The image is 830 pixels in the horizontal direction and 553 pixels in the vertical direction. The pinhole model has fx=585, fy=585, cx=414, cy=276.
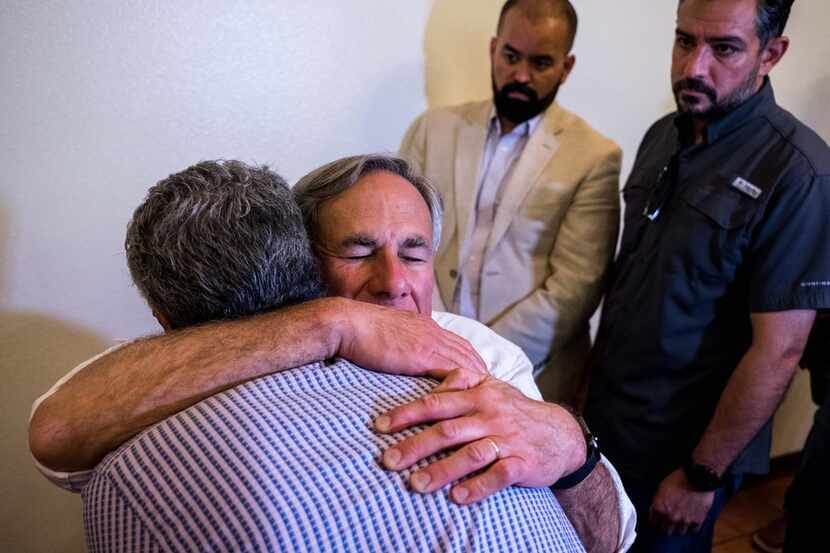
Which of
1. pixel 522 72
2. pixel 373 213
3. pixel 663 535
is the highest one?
pixel 522 72

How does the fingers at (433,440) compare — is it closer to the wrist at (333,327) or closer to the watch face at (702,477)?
the wrist at (333,327)

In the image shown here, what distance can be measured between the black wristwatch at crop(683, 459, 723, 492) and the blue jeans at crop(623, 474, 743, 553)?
0.26ft

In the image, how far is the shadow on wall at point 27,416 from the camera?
155cm

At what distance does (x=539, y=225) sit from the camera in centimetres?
183

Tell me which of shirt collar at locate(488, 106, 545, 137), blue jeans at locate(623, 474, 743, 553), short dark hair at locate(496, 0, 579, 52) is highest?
short dark hair at locate(496, 0, 579, 52)

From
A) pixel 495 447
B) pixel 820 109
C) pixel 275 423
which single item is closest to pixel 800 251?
pixel 495 447

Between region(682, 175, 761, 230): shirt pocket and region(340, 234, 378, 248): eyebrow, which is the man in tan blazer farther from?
region(340, 234, 378, 248): eyebrow

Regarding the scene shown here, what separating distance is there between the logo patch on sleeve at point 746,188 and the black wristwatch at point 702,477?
69 centimetres

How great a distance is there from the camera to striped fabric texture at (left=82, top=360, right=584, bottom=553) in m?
0.62

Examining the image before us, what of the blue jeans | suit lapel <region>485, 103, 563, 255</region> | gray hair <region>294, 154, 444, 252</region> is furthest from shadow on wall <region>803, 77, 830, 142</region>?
gray hair <region>294, 154, 444, 252</region>

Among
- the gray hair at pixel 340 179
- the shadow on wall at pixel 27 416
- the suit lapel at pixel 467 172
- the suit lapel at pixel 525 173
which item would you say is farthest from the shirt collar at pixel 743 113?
the shadow on wall at pixel 27 416

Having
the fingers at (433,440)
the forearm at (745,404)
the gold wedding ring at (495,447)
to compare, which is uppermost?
the fingers at (433,440)

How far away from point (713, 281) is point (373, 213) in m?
0.92

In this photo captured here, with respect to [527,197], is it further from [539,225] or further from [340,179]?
[340,179]
